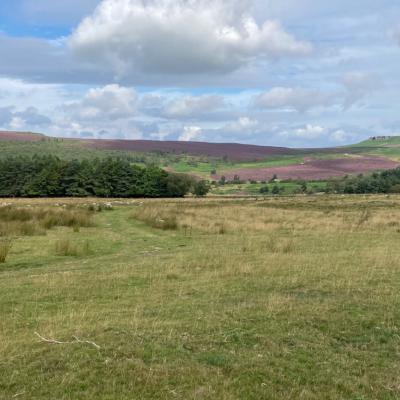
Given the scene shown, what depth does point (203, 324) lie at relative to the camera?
797cm

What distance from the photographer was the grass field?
5.67 metres

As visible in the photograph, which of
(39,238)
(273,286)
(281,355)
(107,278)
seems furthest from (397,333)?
(39,238)

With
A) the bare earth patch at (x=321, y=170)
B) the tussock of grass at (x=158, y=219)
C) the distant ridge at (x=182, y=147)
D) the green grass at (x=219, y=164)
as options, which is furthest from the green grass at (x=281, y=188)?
the distant ridge at (x=182, y=147)

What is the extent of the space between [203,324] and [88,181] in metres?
68.1

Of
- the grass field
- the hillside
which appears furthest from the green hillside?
the grass field

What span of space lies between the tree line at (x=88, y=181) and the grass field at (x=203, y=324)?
2226 inches

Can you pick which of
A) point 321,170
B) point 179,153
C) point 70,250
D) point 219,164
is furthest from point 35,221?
point 179,153

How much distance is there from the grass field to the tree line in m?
56.6

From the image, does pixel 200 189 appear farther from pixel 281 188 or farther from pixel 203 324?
pixel 203 324

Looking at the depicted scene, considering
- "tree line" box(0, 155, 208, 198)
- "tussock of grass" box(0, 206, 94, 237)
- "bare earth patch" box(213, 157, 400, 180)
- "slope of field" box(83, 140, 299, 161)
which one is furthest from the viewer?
"slope of field" box(83, 140, 299, 161)

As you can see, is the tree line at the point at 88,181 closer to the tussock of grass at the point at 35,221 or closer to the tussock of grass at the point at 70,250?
the tussock of grass at the point at 35,221

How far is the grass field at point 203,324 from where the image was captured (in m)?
5.67

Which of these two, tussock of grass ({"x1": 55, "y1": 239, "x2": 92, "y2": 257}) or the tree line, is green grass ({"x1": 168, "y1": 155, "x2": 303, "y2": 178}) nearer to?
the tree line

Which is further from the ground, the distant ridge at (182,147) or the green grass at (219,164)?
the distant ridge at (182,147)
